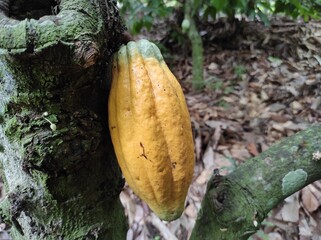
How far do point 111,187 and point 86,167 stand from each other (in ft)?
0.34

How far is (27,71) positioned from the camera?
601mm

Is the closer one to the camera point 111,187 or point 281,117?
point 111,187

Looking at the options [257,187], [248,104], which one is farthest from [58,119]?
[248,104]

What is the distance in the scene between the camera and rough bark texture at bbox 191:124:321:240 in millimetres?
893

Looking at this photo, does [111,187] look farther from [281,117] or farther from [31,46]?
[281,117]

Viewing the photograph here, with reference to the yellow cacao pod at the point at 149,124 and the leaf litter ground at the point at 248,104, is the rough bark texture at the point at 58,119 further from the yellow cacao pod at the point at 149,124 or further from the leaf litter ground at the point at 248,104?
the leaf litter ground at the point at 248,104

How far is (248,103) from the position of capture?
264 cm

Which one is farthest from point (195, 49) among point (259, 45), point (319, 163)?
point (319, 163)

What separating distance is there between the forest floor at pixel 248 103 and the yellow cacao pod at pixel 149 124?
2.26 ft

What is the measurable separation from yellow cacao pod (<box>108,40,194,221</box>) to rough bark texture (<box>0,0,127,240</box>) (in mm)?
52

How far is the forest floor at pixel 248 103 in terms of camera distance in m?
1.71

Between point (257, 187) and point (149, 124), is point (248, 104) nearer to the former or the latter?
point (257, 187)

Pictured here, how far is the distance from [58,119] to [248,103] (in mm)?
2167

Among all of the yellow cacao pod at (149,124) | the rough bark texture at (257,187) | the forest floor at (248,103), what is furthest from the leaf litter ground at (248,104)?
the yellow cacao pod at (149,124)
